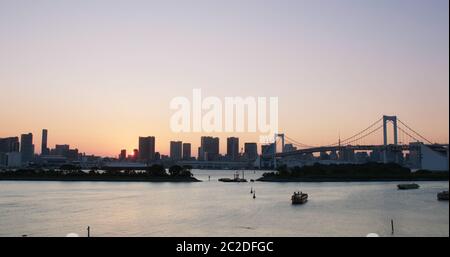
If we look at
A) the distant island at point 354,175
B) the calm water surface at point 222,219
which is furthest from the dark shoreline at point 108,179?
the calm water surface at point 222,219

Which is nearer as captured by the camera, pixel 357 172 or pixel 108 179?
pixel 357 172

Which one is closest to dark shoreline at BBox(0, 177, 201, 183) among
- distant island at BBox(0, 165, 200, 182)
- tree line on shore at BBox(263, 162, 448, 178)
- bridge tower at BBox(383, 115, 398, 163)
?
distant island at BBox(0, 165, 200, 182)

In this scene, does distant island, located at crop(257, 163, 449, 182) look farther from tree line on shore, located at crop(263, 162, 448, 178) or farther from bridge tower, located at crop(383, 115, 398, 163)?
bridge tower, located at crop(383, 115, 398, 163)

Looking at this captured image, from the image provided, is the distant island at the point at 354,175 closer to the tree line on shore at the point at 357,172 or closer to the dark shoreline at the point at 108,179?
the tree line on shore at the point at 357,172

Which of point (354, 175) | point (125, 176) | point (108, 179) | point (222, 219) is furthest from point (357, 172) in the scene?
point (222, 219)

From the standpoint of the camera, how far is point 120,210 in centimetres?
1496

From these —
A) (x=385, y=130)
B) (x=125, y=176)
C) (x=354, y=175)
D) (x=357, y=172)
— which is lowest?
(x=125, y=176)

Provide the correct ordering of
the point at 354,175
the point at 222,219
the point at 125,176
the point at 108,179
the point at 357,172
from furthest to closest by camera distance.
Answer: the point at 125,176, the point at 108,179, the point at 357,172, the point at 354,175, the point at 222,219

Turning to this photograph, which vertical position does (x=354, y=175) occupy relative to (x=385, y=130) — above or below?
below

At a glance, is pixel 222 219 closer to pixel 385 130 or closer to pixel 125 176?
pixel 125 176
